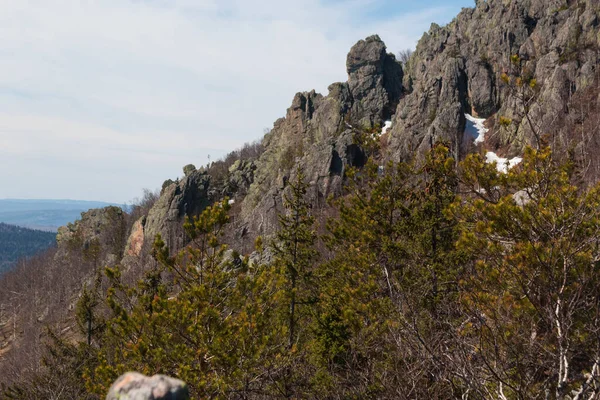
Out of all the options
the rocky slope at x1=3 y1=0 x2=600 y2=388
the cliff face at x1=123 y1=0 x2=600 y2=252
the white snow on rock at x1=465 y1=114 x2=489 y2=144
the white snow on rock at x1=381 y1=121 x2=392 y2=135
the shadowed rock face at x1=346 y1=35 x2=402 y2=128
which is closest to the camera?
the rocky slope at x1=3 y1=0 x2=600 y2=388

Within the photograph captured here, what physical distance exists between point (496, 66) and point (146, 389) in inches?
3112

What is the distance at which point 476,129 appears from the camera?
66.9 m

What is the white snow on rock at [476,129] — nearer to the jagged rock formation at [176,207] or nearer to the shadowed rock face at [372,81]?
the shadowed rock face at [372,81]

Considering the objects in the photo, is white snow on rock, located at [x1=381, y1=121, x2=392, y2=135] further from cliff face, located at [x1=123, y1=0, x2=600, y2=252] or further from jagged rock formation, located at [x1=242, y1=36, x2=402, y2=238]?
jagged rock formation, located at [x1=242, y1=36, x2=402, y2=238]

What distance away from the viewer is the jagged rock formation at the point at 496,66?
57156 mm

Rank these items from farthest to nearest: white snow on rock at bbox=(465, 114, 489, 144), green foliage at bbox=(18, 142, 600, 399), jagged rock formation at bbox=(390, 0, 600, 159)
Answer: white snow on rock at bbox=(465, 114, 489, 144), jagged rock formation at bbox=(390, 0, 600, 159), green foliage at bbox=(18, 142, 600, 399)

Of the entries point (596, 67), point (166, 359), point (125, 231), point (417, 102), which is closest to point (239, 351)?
point (166, 359)

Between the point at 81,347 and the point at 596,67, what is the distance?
66174mm

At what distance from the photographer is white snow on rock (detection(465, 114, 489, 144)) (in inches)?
2539

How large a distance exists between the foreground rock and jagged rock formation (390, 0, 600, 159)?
5715 centimetres

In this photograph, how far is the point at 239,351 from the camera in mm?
8109

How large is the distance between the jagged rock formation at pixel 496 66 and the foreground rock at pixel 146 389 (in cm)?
5715

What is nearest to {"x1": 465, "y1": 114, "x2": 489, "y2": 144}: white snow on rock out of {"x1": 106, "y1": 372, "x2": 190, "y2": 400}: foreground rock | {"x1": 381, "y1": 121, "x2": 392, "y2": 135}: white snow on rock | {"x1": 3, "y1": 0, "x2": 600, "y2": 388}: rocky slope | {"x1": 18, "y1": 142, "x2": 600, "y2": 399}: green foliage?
{"x1": 3, "y1": 0, "x2": 600, "y2": 388}: rocky slope

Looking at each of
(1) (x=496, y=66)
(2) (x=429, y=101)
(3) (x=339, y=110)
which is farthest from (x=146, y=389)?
(3) (x=339, y=110)
